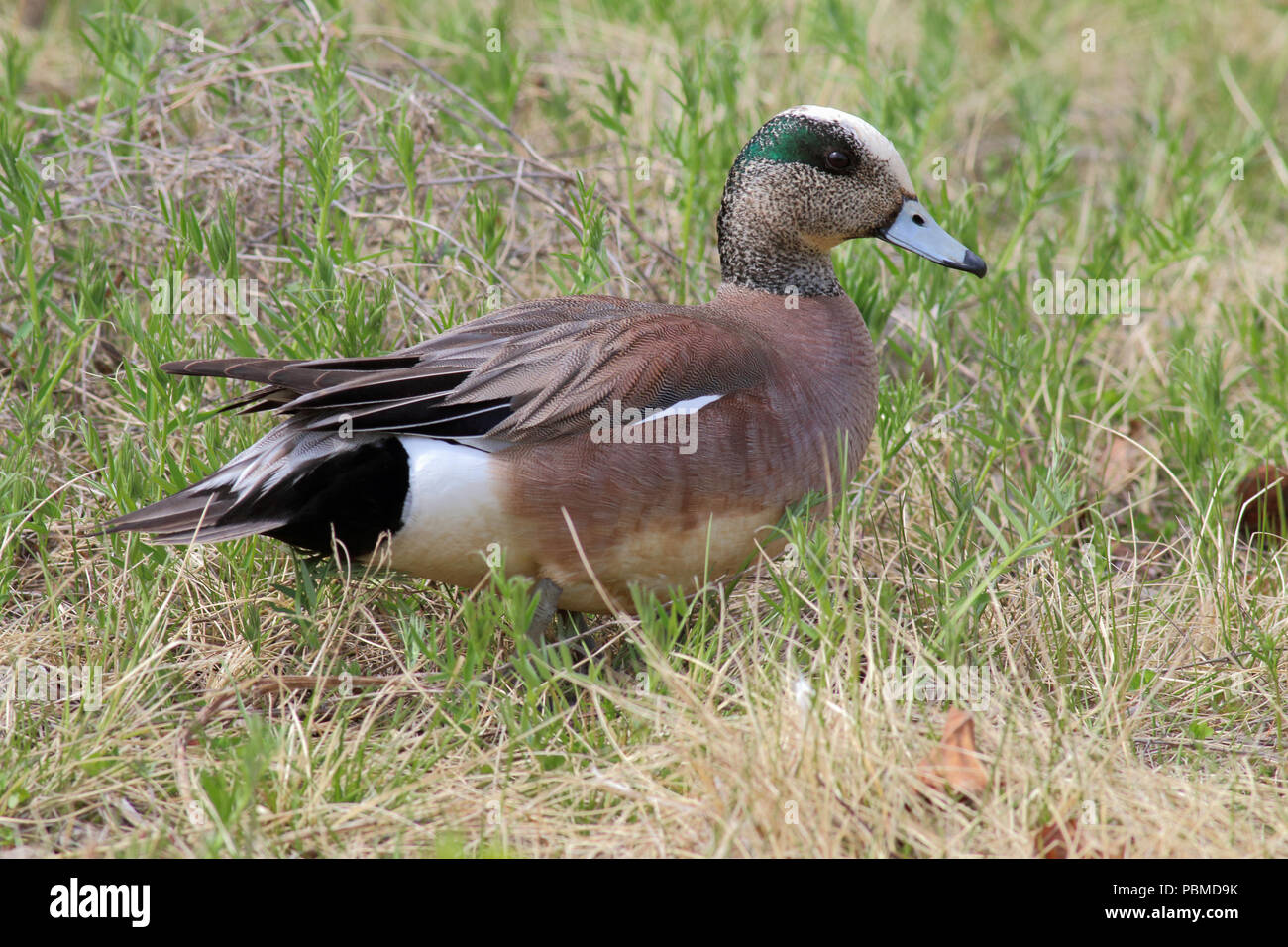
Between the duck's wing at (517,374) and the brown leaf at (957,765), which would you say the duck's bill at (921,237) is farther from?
the brown leaf at (957,765)

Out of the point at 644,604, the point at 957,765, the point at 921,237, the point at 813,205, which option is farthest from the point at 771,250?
the point at 957,765

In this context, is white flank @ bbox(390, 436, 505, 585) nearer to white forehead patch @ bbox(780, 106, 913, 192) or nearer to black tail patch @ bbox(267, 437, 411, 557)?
black tail patch @ bbox(267, 437, 411, 557)

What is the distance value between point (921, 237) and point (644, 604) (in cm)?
121

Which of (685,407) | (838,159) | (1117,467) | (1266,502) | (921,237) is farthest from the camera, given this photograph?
(1117,467)

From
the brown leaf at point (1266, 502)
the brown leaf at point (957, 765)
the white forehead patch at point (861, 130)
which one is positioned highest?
the white forehead patch at point (861, 130)

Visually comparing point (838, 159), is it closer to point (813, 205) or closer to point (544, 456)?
point (813, 205)

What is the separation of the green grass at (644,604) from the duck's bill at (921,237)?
0.92ft

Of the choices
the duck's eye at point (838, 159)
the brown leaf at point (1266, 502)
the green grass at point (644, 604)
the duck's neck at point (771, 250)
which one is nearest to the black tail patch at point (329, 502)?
the green grass at point (644, 604)

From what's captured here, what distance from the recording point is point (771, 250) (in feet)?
11.7

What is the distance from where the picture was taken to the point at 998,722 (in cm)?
281

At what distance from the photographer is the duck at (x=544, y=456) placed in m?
2.94

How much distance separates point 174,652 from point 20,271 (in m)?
1.51

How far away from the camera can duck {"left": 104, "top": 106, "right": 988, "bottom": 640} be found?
2.94 m

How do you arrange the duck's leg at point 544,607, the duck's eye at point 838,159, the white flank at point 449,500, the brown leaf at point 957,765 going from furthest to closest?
the duck's eye at point 838,159 → the duck's leg at point 544,607 → the white flank at point 449,500 → the brown leaf at point 957,765
